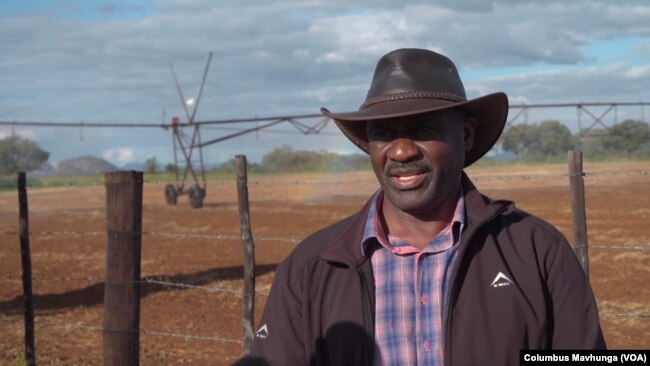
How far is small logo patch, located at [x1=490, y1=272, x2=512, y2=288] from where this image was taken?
243cm

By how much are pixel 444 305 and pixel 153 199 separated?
36227 mm

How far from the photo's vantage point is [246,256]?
5.74 m

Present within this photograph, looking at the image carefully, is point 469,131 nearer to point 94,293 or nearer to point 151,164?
point 94,293

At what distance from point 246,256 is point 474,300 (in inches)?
136

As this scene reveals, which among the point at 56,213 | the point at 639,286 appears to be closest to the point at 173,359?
the point at 639,286

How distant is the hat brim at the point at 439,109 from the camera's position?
8.33ft

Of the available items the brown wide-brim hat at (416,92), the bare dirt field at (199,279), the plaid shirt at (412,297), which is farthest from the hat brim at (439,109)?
the bare dirt field at (199,279)

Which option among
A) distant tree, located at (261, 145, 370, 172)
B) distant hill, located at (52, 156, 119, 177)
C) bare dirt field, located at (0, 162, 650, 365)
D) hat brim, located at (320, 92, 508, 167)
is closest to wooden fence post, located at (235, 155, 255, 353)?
bare dirt field, located at (0, 162, 650, 365)

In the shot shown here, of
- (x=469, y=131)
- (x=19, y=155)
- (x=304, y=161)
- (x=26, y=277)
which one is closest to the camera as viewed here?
(x=469, y=131)

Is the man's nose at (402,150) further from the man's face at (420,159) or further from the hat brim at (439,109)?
the hat brim at (439,109)

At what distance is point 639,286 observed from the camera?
30.8ft

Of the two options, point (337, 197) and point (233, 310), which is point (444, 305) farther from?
point (337, 197)

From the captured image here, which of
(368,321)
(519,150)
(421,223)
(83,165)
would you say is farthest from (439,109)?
(83,165)

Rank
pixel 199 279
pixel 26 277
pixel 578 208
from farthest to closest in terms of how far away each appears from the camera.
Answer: pixel 199 279
pixel 26 277
pixel 578 208
